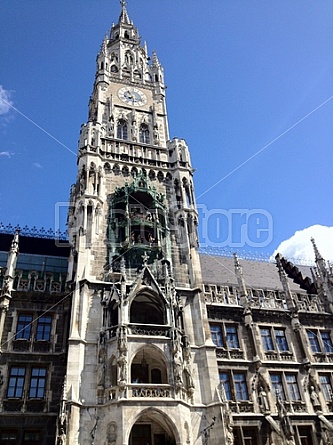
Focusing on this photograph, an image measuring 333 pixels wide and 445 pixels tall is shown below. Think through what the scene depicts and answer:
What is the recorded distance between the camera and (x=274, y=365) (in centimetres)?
2694

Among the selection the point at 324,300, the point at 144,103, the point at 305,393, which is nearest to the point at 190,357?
the point at 305,393

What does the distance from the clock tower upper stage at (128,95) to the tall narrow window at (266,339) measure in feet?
59.2

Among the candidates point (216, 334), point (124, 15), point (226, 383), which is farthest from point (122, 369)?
point (124, 15)

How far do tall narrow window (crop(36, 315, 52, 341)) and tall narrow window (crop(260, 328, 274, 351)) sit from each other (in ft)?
48.0

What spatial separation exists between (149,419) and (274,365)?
9.50 m

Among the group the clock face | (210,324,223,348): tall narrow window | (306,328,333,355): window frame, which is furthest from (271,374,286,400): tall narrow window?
the clock face

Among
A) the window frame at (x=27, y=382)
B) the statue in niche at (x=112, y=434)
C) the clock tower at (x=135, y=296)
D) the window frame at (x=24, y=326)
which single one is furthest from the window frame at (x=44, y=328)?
the statue in niche at (x=112, y=434)

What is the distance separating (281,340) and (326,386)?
4.17 meters

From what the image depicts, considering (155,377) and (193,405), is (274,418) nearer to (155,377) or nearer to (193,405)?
(193,405)

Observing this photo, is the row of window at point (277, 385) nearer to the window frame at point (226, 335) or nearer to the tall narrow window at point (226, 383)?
the tall narrow window at point (226, 383)

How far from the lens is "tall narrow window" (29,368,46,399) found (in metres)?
22.1

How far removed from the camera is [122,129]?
36.5m

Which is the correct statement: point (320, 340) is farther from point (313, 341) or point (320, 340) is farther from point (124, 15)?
point (124, 15)

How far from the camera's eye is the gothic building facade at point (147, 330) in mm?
21219
